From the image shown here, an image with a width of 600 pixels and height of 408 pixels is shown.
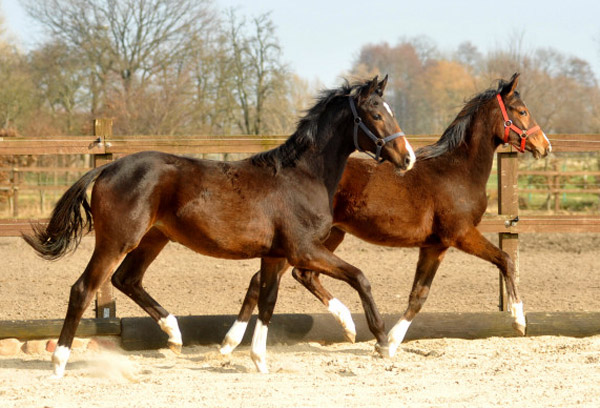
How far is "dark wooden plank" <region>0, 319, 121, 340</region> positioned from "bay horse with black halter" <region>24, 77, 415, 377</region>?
531 millimetres

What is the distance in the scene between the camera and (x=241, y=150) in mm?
6059

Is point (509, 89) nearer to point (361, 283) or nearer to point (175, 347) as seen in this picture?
point (361, 283)

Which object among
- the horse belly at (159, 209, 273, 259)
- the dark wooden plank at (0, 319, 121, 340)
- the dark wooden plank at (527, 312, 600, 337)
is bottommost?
the dark wooden plank at (527, 312, 600, 337)

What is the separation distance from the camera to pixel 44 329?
534 centimetres

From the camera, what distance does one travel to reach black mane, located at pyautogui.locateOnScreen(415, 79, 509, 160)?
572 cm

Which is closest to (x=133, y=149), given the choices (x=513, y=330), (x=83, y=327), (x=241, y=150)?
(x=241, y=150)

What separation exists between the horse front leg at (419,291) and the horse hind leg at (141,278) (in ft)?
5.24

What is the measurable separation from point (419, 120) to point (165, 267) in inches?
1894

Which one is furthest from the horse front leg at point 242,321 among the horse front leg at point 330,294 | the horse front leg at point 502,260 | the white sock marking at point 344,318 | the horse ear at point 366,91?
the horse front leg at point 502,260

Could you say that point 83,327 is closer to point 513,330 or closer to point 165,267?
point 513,330

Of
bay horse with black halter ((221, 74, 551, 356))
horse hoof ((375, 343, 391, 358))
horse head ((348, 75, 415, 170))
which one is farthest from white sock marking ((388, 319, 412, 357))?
horse head ((348, 75, 415, 170))

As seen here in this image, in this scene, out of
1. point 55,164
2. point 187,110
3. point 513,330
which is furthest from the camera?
point 187,110

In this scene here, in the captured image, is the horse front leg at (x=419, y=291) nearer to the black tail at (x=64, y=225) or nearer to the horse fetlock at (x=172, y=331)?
the horse fetlock at (x=172, y=331)

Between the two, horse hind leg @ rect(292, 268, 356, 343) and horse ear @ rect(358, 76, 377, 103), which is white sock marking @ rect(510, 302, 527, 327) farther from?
horse ear @ rect(358, 76, 377, 103)
